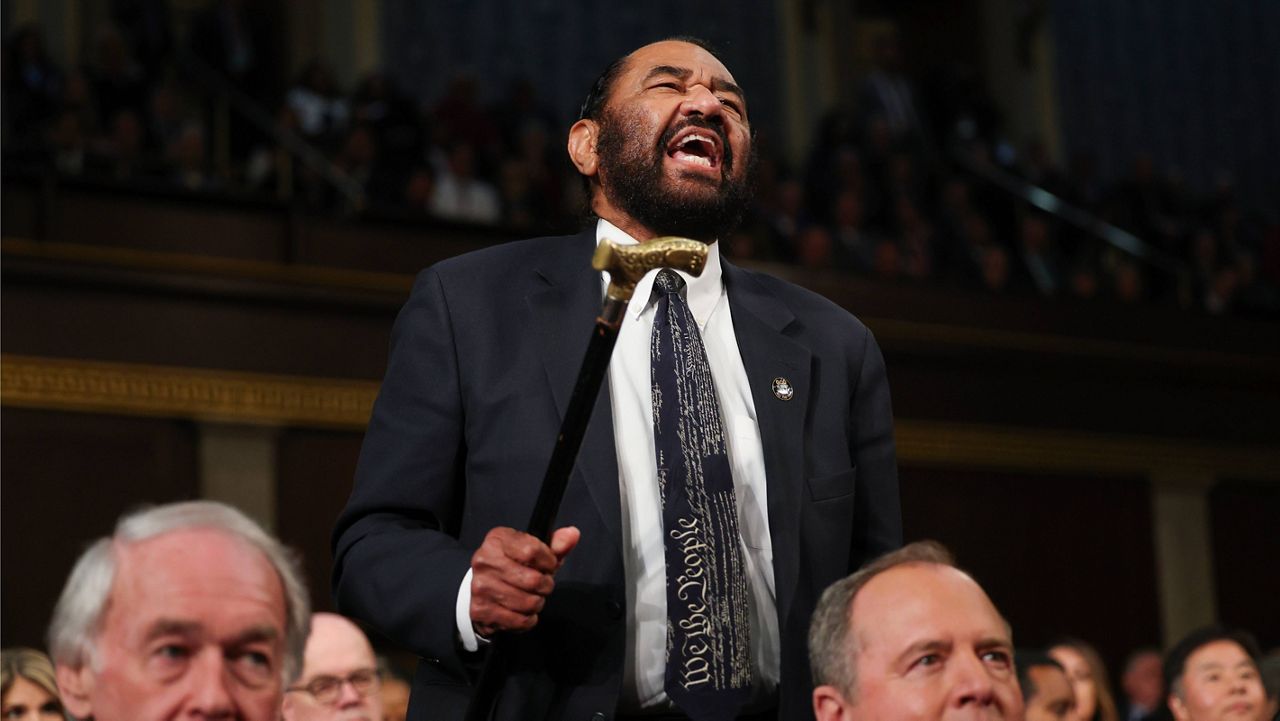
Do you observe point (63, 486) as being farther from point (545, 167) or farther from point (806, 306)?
point (806, 306)

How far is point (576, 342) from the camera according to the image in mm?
2225

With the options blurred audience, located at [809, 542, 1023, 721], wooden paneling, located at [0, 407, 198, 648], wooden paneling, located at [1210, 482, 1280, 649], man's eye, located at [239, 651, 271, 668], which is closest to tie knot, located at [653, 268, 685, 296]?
blurred audience, located at [809, 542, 1023, 721]

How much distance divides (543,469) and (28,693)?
1.64m

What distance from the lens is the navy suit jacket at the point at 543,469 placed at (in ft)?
6.71

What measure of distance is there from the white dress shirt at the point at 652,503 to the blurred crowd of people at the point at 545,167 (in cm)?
506

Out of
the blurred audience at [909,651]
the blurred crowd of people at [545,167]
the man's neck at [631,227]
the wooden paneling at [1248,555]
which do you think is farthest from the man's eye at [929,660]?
the wooden paneling at [1248,555]

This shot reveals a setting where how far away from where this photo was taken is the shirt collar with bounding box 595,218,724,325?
229 centimetres

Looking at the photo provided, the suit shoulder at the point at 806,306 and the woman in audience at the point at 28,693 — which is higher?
the suit shoulder at the point at 806,306

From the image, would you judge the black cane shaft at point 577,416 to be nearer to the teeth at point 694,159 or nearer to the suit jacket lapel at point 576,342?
the suit jacket lapel at point 576,342

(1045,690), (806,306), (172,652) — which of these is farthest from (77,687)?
(1045,690)

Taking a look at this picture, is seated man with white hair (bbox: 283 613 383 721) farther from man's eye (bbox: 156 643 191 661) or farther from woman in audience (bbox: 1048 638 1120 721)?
woman in audience (bbox: 1048 638 1120 721)

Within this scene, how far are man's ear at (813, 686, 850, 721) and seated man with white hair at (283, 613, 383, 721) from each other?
156 cm

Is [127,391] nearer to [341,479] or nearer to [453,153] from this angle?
[341,479]

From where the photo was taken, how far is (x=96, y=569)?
1631 mm
